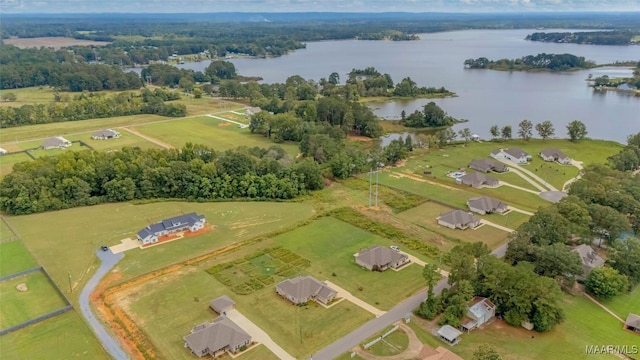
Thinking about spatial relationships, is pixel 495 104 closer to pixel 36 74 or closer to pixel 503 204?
pixel 503 204

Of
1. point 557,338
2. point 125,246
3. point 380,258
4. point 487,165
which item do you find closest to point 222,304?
point 380,258

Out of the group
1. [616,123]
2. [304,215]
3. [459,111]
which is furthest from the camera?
[459,111]

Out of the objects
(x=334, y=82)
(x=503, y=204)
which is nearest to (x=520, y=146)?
(x=503, y=204)

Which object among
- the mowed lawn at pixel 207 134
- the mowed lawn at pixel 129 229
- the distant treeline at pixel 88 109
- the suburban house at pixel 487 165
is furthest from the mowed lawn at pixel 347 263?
the distant treeline at pixel 88 109

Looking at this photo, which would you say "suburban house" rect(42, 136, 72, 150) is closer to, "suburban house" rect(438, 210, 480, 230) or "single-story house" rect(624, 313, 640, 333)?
"suburban house" rect(438, 210, 480, 230)

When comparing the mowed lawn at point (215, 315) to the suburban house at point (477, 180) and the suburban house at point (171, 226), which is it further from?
the suburban house at point (477, 180)

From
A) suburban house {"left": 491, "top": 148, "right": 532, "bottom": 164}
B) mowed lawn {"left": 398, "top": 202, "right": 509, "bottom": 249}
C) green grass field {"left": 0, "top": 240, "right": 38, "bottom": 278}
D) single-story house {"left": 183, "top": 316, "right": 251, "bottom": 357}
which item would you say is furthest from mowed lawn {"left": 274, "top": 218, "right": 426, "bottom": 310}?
suburban house {"left": 491, "top": 148, "right": 532, "bottom": 164}
